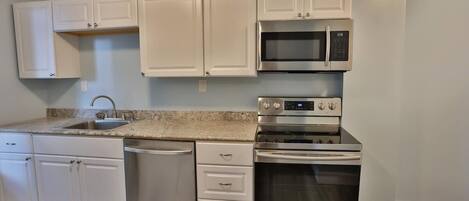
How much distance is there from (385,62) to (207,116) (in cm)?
156

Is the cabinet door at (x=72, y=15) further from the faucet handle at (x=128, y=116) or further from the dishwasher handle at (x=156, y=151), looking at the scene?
the dishwasher handle at (x=156, y=151)

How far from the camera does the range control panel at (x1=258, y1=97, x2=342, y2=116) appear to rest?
7.73 ft

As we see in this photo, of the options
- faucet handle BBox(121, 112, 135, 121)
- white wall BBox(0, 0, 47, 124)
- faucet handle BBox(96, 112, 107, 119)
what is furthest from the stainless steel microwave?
white wall BBox(0, 0, 47, 124)

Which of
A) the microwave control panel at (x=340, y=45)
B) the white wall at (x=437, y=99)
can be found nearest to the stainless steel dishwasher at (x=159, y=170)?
the microwave control panel at (x=340, y=45)

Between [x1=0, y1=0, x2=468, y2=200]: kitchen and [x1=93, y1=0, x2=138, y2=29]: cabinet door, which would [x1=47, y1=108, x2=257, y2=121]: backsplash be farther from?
[x1=93, y1=0, x2=138, y2=29]: cabinet door

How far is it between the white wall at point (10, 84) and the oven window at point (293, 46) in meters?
2.27

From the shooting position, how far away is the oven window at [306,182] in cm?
184

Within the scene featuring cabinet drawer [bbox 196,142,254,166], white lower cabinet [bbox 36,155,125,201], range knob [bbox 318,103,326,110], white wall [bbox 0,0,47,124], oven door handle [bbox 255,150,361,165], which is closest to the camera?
oven door handle [bbox 255,150,361,165]

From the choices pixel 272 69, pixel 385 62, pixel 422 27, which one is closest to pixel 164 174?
pixel 272 69

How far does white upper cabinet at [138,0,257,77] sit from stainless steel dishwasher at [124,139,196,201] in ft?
2.01

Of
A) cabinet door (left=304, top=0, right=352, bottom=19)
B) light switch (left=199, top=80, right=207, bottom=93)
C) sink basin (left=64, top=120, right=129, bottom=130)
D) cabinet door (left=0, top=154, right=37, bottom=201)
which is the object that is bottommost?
cabinet door (left=0, top=154, right=37, bottom=201)

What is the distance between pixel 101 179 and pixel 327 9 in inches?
83.3

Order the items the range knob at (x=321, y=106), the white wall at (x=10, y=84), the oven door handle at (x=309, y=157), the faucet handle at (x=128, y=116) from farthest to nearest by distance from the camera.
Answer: the faucet handle at (x=128, y=116) < the white wall at (x=10, y=84) < the range knob at (x=321, y=106) < the oven door handle at (x=309, y=157)

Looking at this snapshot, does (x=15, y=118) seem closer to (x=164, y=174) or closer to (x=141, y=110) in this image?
(x=141, y=110)
